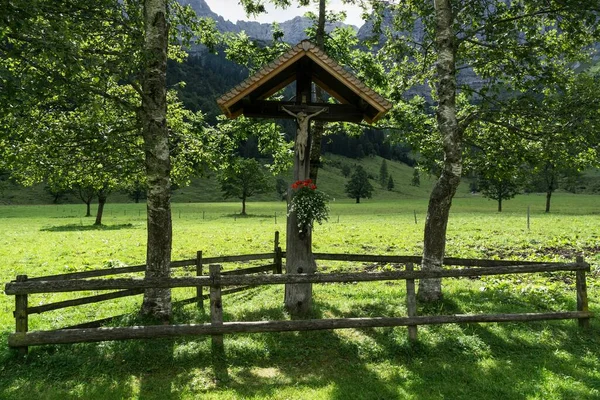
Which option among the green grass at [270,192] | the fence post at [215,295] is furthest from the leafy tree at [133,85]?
the green grass at [270,192]

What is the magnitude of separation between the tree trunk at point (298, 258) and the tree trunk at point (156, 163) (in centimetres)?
311

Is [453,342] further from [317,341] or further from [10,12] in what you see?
[10,12]

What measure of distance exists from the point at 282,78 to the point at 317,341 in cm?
692

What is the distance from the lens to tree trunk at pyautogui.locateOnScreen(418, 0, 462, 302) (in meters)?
10.7

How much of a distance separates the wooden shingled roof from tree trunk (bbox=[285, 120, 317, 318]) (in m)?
1.39

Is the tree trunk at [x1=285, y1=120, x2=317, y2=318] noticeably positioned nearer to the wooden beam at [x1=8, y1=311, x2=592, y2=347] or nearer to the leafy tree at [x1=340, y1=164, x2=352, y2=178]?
the wooden beam at [x1=8, y1=311, x2=592, y2=347]

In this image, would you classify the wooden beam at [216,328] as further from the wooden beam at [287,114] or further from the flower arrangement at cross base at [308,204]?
the wooden beam at [287,114]

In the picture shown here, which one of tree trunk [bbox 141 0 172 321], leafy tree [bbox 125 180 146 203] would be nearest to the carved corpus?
tree trunk [bbox 141 0 172 321]

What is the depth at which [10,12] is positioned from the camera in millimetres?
6406

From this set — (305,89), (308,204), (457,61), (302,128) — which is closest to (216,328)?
(308,204)

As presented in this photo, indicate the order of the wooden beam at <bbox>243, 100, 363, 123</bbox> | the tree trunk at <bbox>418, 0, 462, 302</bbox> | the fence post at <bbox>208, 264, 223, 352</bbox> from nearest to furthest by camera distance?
the fence post at <bbox>208, 264, 223, 352</bbox>, the wooden beam at <bbox>243, 100, 363, 123</bbox>, the tree trunk at <bbox>418, 0, 462, 302</bbox>

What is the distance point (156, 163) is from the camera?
9.50 meters

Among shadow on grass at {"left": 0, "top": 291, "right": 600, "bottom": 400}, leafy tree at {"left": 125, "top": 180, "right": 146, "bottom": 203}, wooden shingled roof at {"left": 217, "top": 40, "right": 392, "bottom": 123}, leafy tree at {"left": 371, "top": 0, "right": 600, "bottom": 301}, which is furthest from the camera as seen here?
leafy tree at {"left": 125, "top": 180, "right": 146, "bottom": 203}

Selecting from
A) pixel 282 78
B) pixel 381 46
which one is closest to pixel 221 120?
pixel 282 78
